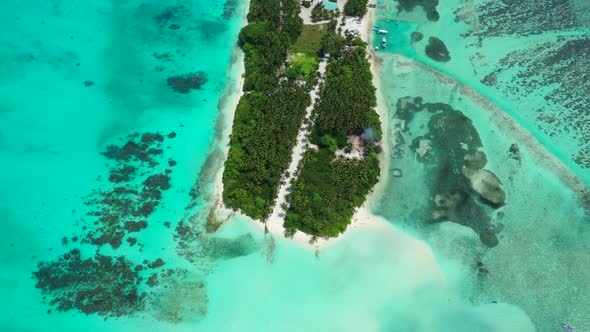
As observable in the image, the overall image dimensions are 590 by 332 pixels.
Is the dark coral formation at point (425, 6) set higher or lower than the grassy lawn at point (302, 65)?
higher

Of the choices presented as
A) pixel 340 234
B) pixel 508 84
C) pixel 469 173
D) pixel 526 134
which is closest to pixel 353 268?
pixel 340 234

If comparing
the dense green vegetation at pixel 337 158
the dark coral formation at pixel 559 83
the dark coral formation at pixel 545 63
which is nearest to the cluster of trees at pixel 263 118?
the dense green vegetation at pixel 337 158

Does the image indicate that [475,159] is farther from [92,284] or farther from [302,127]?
[92,284]

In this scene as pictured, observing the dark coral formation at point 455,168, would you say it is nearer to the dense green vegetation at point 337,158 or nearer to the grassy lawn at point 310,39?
the dense green vegetation at point 337,158

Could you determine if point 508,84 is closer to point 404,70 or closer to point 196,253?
point 404,70

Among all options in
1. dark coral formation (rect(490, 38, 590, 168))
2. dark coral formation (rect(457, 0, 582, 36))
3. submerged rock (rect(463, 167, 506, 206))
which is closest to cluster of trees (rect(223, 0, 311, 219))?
submerged rock (rect(463, 167, 506, 206))

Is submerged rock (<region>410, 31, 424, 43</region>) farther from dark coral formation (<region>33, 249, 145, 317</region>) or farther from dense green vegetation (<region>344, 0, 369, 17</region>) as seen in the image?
dark coral formation (<region>33, 249, 145, 317</region>)
